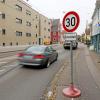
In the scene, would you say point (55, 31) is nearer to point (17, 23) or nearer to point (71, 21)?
point (17, 23)

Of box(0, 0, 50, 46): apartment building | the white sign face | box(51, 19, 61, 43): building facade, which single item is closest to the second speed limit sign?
the white sign face

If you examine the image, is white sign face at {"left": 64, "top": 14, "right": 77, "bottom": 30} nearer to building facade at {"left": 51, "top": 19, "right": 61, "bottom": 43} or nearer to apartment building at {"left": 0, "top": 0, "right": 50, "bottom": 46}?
apartment building at {"left": 0, "top": 0, "right": 50, "bottom": 46}

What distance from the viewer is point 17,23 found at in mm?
39469

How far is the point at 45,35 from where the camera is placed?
6900cm

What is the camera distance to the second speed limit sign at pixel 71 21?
241 inches

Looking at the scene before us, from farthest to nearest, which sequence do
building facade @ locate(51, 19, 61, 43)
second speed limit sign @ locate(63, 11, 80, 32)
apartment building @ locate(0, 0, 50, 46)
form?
building facade @ locate(51, 19, 61, 43) < apartment building @ locate(0, 0, 50, 46) < second speed limit sign @ locate(63, 11, 80, 32)

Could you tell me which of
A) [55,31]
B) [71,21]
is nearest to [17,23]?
[71,21]

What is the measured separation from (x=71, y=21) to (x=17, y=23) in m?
34.6

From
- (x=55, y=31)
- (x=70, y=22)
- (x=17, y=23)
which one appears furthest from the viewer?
(x=55, y=31)

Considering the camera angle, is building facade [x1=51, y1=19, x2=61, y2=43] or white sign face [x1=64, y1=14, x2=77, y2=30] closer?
white sign face [x1=64, y1=14, x2=77, y2=30]

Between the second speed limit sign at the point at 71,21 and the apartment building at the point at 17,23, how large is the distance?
89.5ft

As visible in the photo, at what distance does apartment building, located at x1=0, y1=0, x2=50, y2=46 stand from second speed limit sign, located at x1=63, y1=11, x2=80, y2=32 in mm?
27294

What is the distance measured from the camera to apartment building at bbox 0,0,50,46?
3319cm

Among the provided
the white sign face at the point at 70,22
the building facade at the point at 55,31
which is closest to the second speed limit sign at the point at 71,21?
the white sign face at the point at 70,22
